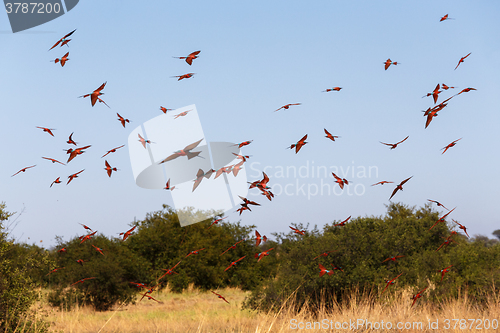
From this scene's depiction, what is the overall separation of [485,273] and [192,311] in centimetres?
1103

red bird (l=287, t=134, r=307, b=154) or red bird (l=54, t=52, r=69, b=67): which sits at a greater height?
red bird (l=54, t=52, r=69, b=67)

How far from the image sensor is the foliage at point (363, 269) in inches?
523

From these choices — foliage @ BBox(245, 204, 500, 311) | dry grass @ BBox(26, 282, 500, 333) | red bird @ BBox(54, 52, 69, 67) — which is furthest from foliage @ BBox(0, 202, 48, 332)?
foliage @ BBox(245, 204, 500, 311)

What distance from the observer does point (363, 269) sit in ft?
44.2

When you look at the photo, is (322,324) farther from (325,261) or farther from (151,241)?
(151,241)

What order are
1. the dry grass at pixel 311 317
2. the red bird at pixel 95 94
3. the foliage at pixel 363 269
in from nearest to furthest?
the red bird at pixel 95 94, the dry grass at pixel 311 317, the foliage at pixel 363 269

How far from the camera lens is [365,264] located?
13812 millimetres

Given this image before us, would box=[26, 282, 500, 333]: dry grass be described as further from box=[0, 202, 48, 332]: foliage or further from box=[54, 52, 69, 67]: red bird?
box=[54, 52, 69, 67]: red bird

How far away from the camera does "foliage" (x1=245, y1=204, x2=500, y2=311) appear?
13.3 m

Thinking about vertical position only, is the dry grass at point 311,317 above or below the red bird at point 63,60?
below

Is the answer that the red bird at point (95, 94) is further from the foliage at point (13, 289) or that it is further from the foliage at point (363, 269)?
the foliage at point (363, 269)

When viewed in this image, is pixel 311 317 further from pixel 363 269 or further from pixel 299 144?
pixel 299 144

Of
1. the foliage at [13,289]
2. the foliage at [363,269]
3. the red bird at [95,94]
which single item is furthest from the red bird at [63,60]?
the foliage at [363,269]

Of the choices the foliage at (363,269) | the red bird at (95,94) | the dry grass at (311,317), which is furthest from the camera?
the foliage at (363,269)
